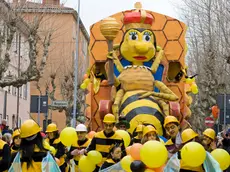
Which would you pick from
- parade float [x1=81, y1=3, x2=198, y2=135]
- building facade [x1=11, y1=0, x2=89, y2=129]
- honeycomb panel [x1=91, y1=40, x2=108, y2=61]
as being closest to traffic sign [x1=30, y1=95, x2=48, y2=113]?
parade float [x1=81, y1=3, x2=198, y2=135]

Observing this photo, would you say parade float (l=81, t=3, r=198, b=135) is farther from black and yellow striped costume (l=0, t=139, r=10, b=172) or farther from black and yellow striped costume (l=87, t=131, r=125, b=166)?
black and yellow striped costume (l=0, t=139, r=10, b=172)

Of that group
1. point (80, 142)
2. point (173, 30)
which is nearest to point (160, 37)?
point (173, 30)

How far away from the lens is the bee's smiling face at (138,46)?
18.0 meters

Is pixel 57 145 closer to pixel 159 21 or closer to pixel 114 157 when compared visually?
pixel 114 157

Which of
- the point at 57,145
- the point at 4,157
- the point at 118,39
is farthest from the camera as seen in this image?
the point at 118,39

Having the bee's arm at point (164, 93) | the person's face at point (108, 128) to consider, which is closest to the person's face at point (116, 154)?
the person's face at point (108, 128)

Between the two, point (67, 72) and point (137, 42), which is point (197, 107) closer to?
point (67, 72)

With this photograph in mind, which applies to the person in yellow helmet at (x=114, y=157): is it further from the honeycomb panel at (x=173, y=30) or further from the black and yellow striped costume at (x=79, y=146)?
the honeycomb panel at (x=173, y=30)

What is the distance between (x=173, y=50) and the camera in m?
19.6

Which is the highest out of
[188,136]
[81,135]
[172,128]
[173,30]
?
[173,30]

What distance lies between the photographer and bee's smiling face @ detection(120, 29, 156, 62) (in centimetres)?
1802

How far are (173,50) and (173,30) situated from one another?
583mm

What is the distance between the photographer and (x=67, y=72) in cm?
5578

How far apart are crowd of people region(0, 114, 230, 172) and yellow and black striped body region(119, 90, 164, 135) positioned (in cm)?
162
